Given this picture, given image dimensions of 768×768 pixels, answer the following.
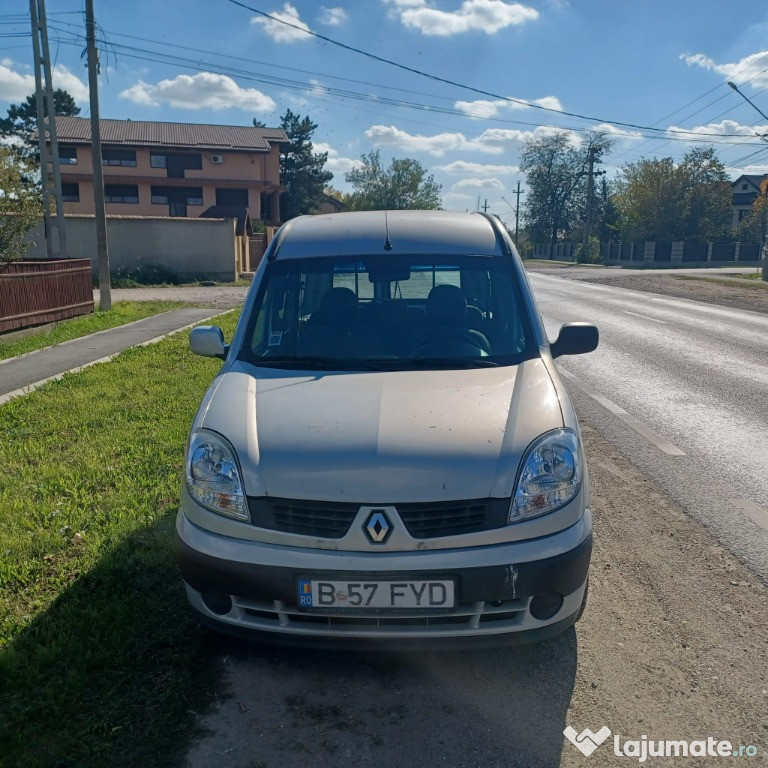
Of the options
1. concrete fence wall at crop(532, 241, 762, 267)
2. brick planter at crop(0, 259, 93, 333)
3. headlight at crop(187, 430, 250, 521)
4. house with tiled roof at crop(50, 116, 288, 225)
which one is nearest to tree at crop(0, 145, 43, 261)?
brick planter at crop(0, 259, 93, 333)

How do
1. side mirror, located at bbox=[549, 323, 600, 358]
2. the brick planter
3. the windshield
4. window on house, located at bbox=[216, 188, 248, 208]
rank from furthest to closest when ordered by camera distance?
window on house, located at bbox=[216, 188, 248, 208] < the brick planter < side mirror, located at bbox=[549, 323, 600, 358] < the windshield

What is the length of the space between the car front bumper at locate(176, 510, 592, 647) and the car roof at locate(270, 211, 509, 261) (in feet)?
6.45

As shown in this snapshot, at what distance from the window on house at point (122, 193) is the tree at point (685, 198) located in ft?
146

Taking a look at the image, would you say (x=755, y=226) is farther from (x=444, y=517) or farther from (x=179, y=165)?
(x=444, y=517)

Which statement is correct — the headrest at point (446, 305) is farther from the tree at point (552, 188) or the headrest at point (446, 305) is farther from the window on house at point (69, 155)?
the tree at point (552, 188)

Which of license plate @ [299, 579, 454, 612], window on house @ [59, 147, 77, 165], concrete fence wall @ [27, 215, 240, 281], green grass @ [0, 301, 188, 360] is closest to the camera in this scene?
license plate @ [299, 579, 454, 612]

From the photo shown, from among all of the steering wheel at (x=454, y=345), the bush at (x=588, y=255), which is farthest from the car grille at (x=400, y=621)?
the bush at (x=588, y=255)

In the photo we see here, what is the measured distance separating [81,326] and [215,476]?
1428cm

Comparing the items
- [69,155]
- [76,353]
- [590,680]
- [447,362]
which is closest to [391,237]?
[447,362]

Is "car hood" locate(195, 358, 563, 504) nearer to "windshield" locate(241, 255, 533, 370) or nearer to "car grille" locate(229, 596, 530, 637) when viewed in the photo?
"windshield" locate(241, 255, 533, 370)

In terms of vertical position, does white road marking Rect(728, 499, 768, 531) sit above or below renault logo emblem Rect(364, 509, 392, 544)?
below

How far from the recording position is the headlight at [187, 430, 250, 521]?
9.96ft

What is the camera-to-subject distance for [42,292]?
15469 millimetres

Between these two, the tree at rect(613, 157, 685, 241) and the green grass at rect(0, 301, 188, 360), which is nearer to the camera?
the green grass at rect(0, 301, 188, 360)
